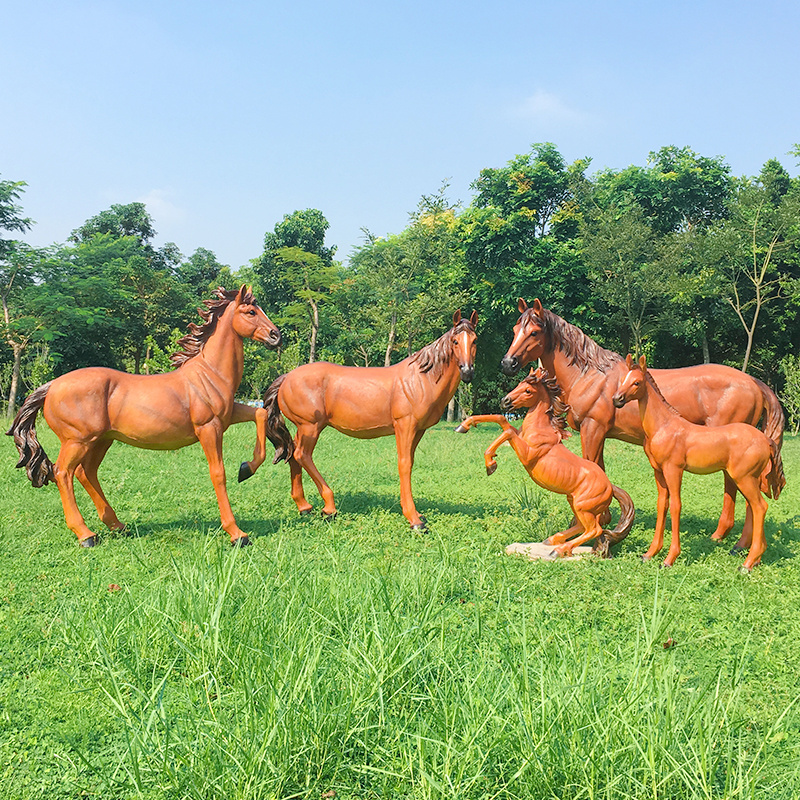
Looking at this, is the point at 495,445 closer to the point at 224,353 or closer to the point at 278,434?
the point at 278,434

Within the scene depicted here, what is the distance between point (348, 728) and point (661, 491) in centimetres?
400

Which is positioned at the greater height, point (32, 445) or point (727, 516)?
point (32, 445)

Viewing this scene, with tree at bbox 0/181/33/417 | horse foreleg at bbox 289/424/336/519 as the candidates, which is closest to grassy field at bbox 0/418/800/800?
horse foreleg at bbox 289/424/336/519

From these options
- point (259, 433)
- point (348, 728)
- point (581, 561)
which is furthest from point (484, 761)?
point (259, 433)

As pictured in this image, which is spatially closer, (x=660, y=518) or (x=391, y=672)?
(x=391, y=672)

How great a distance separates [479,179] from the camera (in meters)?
24.9

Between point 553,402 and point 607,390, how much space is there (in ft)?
1.83

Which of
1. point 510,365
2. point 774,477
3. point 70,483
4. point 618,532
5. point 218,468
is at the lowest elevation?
point 618,532

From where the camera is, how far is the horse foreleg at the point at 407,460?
7.04 metres

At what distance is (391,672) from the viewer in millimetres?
3021

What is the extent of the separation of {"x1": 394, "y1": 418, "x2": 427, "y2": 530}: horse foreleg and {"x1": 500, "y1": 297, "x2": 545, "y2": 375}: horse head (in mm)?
1296

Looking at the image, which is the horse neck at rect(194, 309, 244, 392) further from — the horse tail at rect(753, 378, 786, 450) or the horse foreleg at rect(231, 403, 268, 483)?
the horse tail at rect(753, 378, 786, 450)

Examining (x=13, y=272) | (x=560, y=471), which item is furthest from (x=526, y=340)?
(x=13, y=272)

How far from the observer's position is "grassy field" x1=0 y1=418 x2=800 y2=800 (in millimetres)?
2494
